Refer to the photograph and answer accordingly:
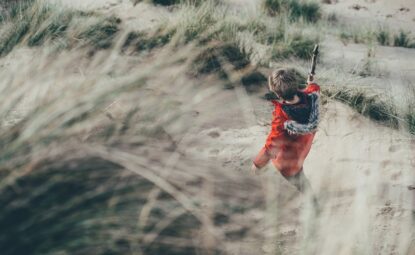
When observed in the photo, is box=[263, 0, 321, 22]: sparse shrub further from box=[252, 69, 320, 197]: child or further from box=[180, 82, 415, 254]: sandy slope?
box=[252, 69, 320, 197]: child

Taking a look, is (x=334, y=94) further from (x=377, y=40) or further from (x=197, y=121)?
(x=377, y=40)

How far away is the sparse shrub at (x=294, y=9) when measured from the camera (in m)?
5.16

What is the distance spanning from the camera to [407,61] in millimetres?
4219

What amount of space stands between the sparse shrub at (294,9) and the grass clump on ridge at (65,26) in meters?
1.79

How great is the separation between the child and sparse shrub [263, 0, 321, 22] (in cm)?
279

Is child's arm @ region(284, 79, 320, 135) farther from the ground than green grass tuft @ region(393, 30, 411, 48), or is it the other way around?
child's arm @ region(284, 79, 320, 135)

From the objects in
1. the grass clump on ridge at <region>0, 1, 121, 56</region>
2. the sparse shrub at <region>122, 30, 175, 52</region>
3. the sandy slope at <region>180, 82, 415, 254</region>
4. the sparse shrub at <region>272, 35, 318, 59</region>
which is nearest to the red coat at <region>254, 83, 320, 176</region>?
the sandy slope at <region>180, 82, 415, 254</region>

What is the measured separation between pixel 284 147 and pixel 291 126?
148 millimetres

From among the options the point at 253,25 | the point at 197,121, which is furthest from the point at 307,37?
the point at 197,121

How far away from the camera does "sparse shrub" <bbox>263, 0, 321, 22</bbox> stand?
5.16m

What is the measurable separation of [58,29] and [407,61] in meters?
3.10

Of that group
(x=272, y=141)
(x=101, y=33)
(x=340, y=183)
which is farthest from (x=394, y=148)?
(x=101, y=33)

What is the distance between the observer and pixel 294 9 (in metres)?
5.30

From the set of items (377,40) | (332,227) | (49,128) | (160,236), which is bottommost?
(377,40)
